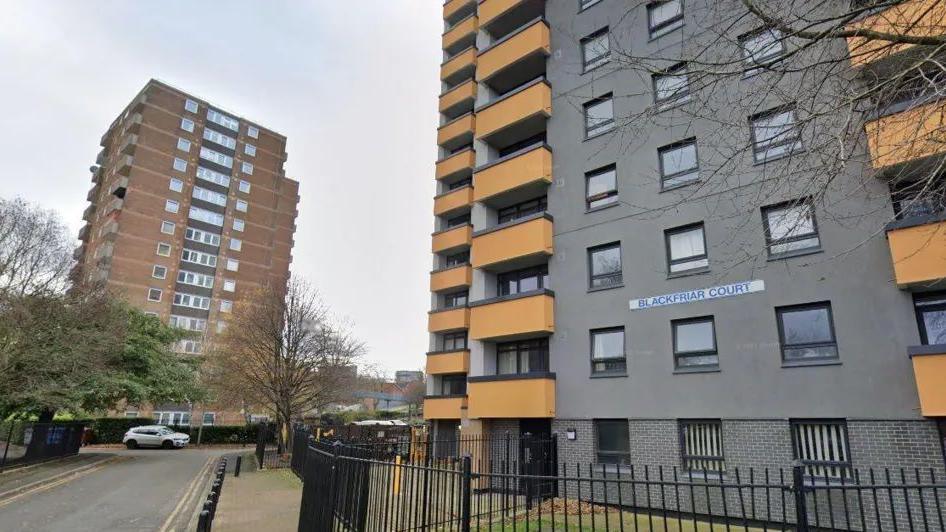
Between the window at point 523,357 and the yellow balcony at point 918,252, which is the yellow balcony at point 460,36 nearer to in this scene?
the window at point 523,357

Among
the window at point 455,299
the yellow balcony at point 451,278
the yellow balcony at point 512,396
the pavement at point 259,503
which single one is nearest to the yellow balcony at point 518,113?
the yellow balcony at point 451,278

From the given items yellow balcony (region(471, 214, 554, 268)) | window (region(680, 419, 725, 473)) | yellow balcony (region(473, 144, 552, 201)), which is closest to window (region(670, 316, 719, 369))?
window (region(680, 419, 725, 473))

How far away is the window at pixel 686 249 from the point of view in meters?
15.5

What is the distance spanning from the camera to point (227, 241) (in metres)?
64.9

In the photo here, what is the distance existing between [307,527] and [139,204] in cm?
6130

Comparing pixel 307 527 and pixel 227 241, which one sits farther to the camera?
pixel 227 241

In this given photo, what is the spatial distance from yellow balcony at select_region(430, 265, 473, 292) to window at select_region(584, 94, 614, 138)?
30.8ft

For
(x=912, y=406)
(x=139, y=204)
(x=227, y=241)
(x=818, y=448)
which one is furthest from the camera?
(x=227, y=241)

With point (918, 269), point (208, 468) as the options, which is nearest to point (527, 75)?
point (918, 269)

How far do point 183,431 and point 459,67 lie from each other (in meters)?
34.6

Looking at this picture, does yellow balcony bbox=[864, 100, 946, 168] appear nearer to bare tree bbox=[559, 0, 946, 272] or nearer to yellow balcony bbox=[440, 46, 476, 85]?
bare tree bbox=[559, 0, 946, 272]

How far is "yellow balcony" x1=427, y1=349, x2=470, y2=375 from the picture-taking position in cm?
2523

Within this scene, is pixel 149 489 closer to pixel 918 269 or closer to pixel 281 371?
pixel 281 371

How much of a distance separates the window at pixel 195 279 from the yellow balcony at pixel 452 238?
145 ft
